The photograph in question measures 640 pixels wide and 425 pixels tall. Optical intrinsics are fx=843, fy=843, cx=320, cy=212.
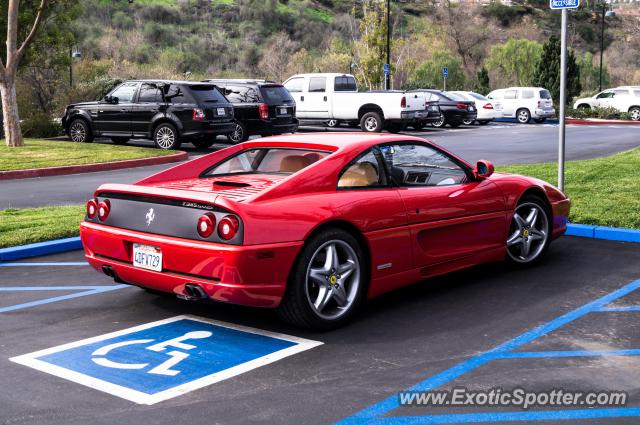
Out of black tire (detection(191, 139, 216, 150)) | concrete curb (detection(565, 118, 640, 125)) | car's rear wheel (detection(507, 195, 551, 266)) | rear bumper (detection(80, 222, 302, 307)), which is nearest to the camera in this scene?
rear bumper (detection(80, 222, 302, 307))

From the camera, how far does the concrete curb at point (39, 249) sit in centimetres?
841

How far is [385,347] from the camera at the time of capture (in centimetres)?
556

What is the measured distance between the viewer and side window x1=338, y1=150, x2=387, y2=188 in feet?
20.8

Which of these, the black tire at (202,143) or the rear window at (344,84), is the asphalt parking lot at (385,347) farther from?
the rear window at (344,84)

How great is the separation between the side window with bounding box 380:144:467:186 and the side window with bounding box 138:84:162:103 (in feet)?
49.9

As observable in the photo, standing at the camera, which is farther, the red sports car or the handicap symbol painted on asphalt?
the red sports car

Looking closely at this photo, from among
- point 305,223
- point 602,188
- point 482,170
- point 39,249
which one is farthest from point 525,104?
point 305,223

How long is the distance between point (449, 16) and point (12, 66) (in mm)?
55464

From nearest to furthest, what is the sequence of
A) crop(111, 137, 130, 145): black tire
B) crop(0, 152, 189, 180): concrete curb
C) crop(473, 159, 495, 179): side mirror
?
1. crop(473, 159, 495, 179): side mirror
2. crop(0, 152, 189, 180): concrete curb
3. crop(111, 137, 130, 145): black tire

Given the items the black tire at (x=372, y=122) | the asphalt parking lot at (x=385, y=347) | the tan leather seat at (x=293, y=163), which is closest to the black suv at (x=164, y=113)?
the black tire at (x=372, y=122)

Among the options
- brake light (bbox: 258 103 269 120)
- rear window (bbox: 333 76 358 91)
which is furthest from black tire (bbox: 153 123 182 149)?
rear window (bbox: 333 76 358 91)

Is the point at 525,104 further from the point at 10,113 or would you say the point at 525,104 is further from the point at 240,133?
the point at 10,113

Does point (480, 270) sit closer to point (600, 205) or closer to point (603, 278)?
point (603, 278)

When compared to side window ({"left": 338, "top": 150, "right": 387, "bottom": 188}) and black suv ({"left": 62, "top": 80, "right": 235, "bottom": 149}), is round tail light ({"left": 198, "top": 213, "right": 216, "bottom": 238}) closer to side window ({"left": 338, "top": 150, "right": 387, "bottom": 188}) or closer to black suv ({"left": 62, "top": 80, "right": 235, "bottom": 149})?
side window ({"left": 338, "top": 150, "right": 387, "bottom": 188})
